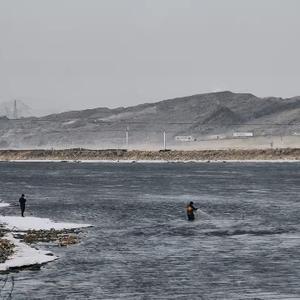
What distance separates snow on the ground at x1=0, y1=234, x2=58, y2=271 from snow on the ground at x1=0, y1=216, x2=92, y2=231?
1145cm

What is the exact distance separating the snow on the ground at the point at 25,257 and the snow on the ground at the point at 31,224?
11445 millimetres

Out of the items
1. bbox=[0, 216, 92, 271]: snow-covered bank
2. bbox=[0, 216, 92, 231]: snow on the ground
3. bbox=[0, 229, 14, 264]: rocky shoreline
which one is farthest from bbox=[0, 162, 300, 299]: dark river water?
bbox=[0, 229, 14, 264]: rocky shoreline

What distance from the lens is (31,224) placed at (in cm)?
6303

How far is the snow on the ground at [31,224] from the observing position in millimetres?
60181

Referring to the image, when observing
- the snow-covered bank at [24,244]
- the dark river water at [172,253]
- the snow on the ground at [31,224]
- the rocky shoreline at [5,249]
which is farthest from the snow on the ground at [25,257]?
the snow on the ground at [31,224]

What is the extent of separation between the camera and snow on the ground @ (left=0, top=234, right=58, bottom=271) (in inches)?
1640

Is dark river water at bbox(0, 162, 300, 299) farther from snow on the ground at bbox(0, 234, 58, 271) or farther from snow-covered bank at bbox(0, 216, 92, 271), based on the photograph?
snow-covered bank at bbox(0, 216, 92, 271)

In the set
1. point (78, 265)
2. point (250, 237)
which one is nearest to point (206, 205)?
point (250, 237)

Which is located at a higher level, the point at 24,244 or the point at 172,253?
the point at 24,244

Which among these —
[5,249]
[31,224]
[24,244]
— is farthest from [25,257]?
[31,224]

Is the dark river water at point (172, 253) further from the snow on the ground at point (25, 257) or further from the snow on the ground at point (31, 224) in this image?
the snow on the ground at point (31, 224)

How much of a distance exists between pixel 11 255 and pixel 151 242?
12.4m

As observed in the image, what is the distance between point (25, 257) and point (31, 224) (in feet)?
64.4

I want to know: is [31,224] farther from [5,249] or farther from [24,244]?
[5,249]
